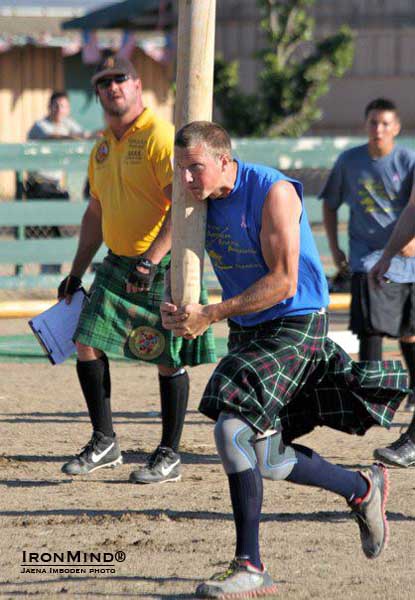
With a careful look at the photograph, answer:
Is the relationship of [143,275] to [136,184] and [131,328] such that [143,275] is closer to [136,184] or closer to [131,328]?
[131,328]

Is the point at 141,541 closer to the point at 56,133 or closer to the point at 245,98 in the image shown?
the point at 56,133

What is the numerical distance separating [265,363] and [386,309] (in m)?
2.82

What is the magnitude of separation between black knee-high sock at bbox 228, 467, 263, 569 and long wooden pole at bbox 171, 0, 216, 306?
639 mm

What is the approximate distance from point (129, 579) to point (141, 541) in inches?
18.0

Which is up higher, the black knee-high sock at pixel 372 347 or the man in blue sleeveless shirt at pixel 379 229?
the man in blue sleeveless shirt at pixel 379 229

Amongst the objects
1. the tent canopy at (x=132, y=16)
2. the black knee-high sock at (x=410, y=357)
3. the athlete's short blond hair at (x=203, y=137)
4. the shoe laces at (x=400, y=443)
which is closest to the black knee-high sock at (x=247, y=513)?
the athlete's short blond hair at (x=203, y=137)

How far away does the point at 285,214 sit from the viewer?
454 centimetres

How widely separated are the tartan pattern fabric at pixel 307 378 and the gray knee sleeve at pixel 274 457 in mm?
54

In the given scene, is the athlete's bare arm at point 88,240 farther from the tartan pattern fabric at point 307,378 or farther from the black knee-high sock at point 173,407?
the tartan pattern fabric at point 307,378

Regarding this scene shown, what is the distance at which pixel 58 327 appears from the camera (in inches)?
253

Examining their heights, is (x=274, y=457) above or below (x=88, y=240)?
below

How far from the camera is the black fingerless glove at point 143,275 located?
5977 mm

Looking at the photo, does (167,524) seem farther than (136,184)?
No

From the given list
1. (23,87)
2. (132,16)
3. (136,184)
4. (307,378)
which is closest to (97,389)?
(136,184)
